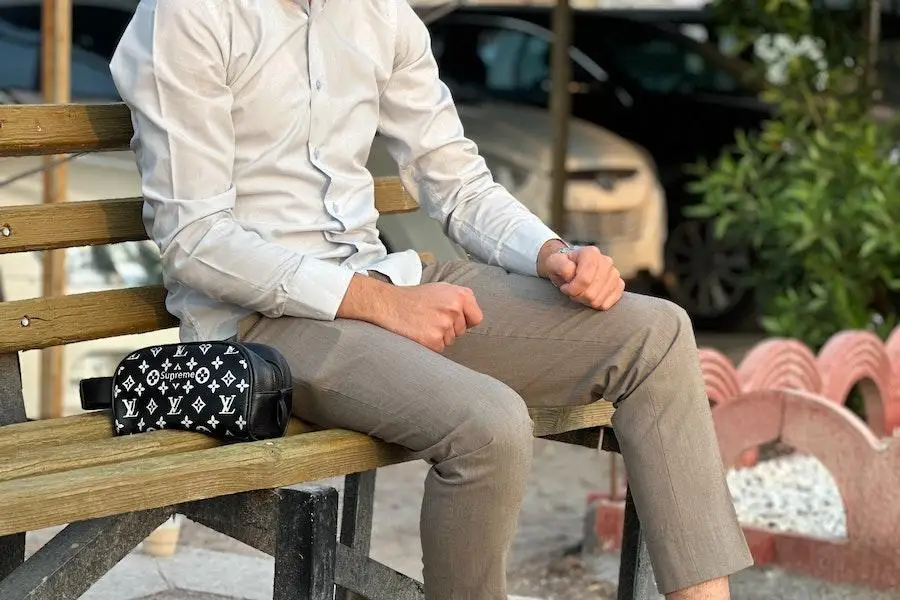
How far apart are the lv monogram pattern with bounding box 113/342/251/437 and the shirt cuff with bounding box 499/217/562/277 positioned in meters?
0.72

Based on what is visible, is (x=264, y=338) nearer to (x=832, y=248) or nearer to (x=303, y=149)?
(x=303, y=149)

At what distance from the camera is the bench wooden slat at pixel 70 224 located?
276 cm

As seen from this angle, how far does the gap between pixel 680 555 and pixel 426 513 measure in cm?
42

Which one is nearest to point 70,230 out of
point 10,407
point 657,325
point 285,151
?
point 10,407

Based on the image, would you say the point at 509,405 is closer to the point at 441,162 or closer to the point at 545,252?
the point at 545,252

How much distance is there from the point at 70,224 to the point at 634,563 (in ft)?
4.04

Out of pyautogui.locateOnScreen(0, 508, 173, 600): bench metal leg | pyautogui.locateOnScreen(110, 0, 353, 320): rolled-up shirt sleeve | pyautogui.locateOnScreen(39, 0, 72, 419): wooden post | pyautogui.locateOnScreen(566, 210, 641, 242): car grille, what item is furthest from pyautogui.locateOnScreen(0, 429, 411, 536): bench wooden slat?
pyautogui.locateOnScreen(566, 210, 641, 242): car grille

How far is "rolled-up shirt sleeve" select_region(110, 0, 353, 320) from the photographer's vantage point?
8.30 ft

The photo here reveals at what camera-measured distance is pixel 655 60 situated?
9.55 metres

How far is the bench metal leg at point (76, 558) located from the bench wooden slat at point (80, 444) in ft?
0.30

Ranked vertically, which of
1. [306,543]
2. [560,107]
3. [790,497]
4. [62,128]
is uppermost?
[62,128]

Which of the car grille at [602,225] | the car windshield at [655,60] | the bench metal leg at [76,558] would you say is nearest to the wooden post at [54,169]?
A: the bench metal leg at [76,558]

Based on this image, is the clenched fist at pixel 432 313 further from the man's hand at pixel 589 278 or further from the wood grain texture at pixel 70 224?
the wood grain texture at pixel 70 224

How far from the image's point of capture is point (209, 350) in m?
2.41
